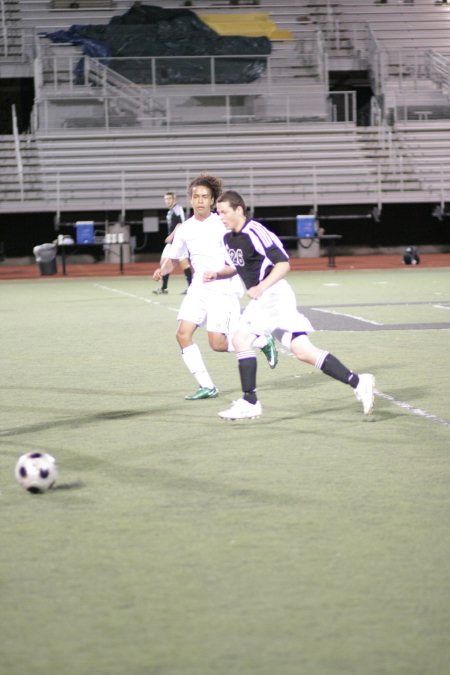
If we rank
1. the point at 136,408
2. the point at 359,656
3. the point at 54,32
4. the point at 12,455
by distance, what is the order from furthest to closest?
the point at 54,32
the point at 136,408
the point at 12,455
the point at 359,656

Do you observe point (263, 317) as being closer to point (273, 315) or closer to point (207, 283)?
point (273, 315)

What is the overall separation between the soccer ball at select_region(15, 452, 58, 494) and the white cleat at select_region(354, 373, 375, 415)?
9.62 ft

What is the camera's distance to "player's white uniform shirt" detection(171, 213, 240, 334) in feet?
32.8

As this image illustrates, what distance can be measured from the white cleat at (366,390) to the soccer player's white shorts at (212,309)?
1.60 meters

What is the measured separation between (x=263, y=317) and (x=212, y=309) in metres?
1.23

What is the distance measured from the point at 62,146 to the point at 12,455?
27.8m

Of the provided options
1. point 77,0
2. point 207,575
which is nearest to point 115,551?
point 207,575

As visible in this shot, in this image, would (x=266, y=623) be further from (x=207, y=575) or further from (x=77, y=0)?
(x=77, y=0)

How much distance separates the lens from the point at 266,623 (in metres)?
4.38

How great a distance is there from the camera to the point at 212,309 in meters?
10.0

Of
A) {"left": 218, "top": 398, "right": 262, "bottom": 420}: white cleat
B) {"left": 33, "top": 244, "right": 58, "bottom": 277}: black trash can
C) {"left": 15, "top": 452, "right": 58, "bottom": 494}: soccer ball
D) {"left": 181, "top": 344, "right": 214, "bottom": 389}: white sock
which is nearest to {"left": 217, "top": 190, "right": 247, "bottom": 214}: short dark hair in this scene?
{"left": 218, "top": 398, "right": 262, "bottom": 420}: white cleat

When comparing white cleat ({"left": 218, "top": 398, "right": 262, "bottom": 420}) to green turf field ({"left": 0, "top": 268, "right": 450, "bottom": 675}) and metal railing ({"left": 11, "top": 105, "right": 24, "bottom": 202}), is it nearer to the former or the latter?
green turf field ({"left": 0, "top": 268, "right": 450, "bottom": 675})

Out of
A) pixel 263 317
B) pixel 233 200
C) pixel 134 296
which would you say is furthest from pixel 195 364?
pixel 134 296

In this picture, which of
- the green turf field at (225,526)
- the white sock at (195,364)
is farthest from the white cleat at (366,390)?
the white sock at (195,364)
